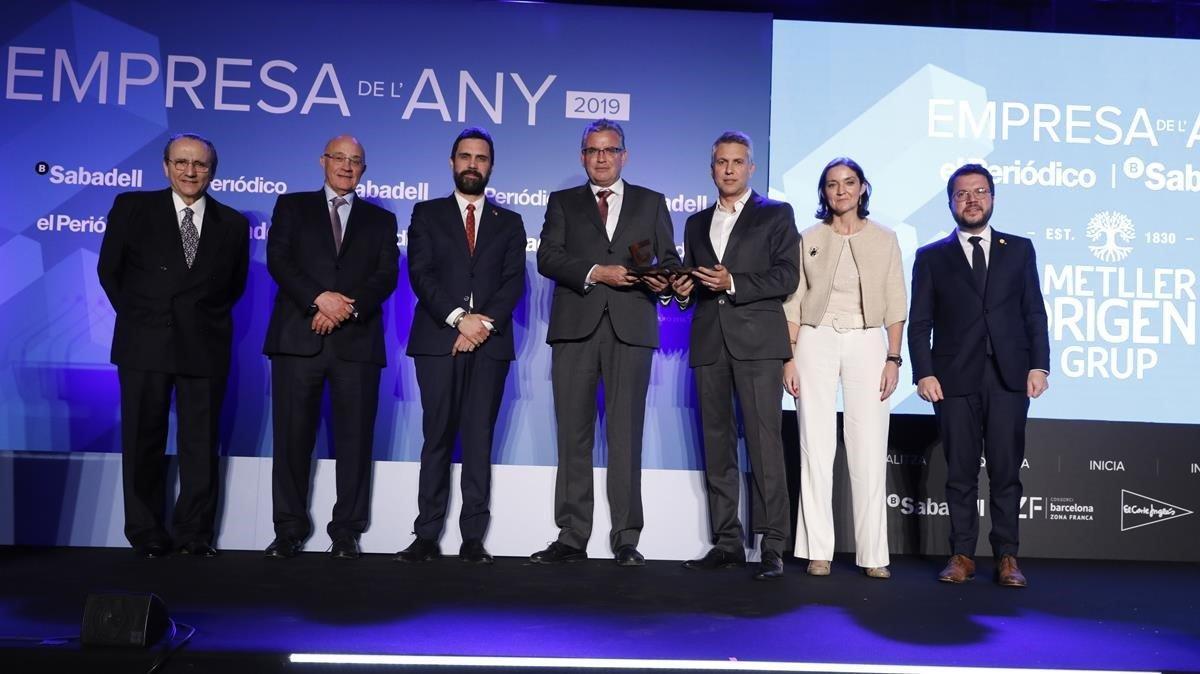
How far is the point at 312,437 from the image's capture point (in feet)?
14.2

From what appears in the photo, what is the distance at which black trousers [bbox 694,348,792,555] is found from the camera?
411 cm

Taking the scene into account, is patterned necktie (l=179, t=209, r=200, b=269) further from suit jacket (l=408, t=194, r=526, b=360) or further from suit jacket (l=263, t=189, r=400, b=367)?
suit jacket (l=408, t=194, r=526, b=360)

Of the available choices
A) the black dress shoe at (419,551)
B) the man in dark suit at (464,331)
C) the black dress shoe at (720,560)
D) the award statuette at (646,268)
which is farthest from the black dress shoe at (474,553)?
the award statuette at (646,268)

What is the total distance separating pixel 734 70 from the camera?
5250 millimetres

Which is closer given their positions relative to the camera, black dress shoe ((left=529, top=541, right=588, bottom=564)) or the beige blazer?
the beige blazer

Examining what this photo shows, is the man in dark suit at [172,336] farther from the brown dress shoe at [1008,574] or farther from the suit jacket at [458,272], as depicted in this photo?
the brown dress shoe at [1008,574]

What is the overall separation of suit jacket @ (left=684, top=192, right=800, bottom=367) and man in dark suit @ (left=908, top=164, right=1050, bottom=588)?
0.57 m

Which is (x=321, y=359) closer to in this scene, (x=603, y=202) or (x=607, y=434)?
(x=607, y=434)

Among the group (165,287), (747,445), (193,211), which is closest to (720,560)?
(747,445)

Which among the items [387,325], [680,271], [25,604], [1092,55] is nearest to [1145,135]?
[1092,55]

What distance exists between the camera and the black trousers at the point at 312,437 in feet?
14.0

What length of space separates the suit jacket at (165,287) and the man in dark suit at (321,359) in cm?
22

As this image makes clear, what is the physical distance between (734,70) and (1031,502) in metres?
2.65

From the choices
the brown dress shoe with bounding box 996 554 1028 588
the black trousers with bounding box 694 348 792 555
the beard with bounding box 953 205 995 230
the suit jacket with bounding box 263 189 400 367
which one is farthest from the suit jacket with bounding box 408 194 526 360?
the brown dress shoe with bounding box 996 554 1028 588
